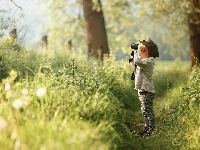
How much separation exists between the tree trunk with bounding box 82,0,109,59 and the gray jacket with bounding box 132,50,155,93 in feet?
31.2

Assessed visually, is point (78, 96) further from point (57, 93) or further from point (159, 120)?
point (159, 120)

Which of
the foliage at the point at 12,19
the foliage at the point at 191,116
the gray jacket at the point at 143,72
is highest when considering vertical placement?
the foliage at the point at 12,19

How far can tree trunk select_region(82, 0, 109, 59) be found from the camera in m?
17.2

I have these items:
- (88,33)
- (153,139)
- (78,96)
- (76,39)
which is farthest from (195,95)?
(76,39)

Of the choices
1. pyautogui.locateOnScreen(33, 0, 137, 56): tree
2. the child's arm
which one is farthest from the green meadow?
pyautogui.locateOnScreen(33, 0, 137, 56): tree

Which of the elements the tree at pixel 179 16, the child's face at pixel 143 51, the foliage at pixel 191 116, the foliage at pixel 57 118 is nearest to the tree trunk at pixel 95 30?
the tree at pixel 179 16

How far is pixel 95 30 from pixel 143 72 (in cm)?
995

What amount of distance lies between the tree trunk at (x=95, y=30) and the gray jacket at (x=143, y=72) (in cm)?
951

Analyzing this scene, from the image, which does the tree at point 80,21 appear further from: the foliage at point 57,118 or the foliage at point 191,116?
the foliage at point 57,118

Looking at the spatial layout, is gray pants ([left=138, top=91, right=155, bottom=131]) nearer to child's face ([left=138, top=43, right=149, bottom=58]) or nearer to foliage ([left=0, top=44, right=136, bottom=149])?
child's face ([left=138, top=43, right=149, bottom=58])

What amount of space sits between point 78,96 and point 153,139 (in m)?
1.86

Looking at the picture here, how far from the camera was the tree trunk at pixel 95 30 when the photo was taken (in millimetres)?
17172

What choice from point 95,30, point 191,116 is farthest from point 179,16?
point 191,116

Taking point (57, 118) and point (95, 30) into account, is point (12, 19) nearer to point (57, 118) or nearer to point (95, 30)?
point (57, 118)
